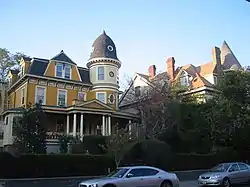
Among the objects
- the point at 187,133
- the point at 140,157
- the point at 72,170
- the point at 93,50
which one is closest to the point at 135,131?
the point at 140,157

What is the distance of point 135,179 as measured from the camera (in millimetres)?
14711

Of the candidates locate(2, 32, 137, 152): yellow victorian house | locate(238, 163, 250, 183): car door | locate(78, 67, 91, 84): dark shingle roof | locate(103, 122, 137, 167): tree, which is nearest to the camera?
locate(238, 163, 250, 183): car door

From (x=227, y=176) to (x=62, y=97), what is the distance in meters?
22.2

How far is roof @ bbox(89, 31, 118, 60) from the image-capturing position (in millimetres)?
38906

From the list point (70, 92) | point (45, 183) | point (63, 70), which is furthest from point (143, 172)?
point (63, 70)

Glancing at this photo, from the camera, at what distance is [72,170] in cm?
2064

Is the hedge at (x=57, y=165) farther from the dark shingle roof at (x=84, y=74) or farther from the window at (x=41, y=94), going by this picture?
the dark shingle roof at (x=84, y=74)

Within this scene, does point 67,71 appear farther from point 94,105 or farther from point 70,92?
point 94,105

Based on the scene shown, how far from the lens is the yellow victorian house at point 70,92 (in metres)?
33.0

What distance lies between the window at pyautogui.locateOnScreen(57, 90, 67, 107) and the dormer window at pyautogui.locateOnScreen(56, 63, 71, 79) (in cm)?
178

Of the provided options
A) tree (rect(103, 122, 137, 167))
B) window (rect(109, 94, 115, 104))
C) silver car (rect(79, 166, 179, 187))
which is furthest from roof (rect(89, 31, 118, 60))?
silver car (rect(79, 166, 179, 187))

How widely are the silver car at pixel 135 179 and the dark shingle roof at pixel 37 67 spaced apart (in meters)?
22.0

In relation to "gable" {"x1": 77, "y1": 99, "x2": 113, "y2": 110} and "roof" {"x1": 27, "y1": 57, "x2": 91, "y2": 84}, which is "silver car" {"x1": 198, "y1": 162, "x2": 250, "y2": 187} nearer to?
"gable" {"x1": 77, "y1": 99, "x2": 113, "y2": 110}

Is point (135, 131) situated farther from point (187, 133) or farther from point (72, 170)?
point (72, 170)
